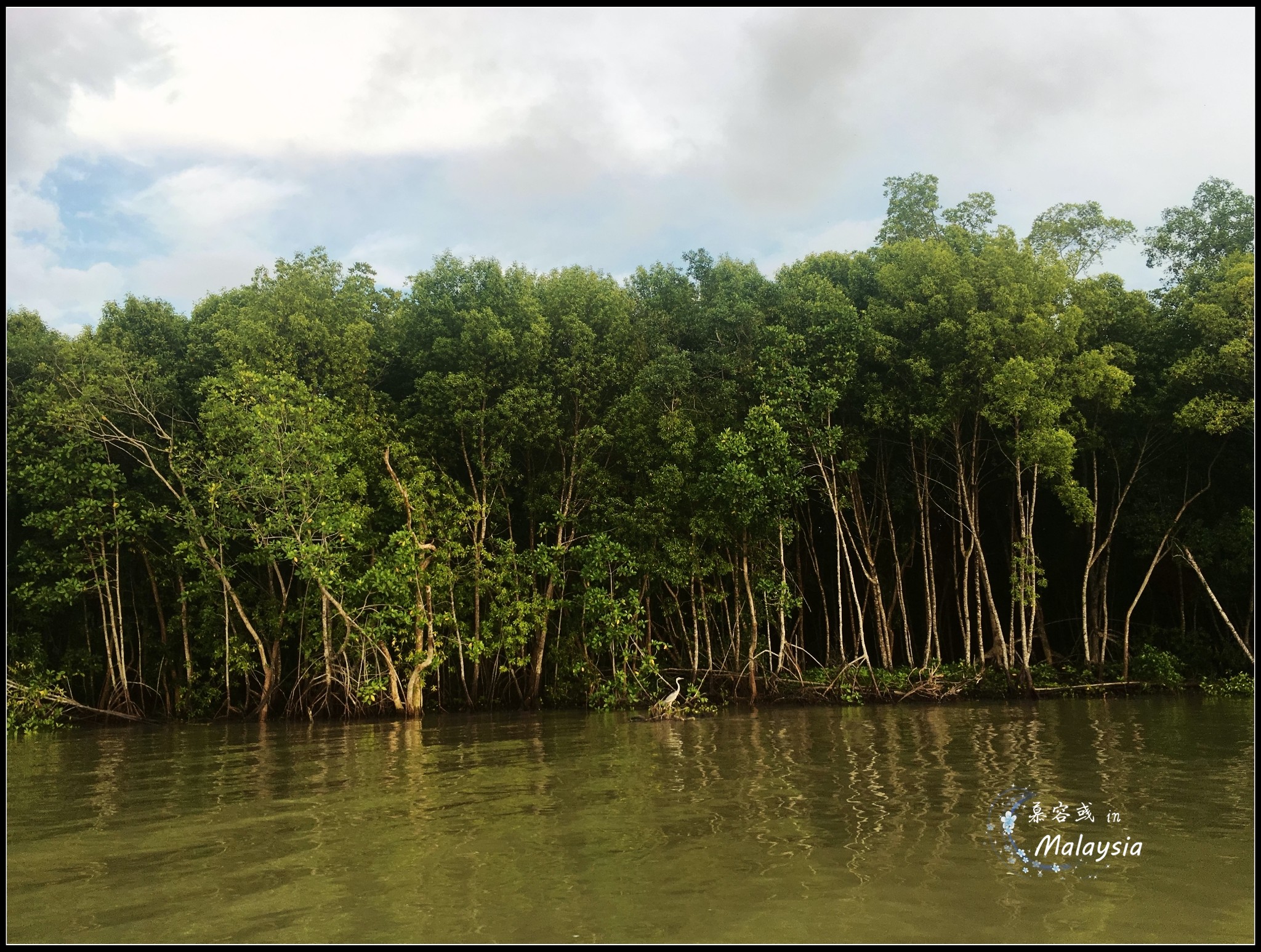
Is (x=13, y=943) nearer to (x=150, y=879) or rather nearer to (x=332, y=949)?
(x=150, y=879)

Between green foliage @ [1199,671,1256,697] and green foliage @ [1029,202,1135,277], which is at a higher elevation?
green foliage @ [1029,202,1135,277]

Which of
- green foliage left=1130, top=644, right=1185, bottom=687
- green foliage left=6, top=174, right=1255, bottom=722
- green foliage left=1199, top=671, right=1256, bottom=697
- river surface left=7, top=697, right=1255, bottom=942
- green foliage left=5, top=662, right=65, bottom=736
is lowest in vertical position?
green foliage left=1199, top=671, right=1256, bottom=697

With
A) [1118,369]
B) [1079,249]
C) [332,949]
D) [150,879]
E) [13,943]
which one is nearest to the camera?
[332,949]

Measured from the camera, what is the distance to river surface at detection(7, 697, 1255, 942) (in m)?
4.89

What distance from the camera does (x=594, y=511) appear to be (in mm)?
20094

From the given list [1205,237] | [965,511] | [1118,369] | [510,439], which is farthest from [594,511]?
[1205,237]

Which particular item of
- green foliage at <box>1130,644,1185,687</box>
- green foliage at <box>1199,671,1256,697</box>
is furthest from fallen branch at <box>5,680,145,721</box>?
green foliage at <box>1199,671,1256,697</box>

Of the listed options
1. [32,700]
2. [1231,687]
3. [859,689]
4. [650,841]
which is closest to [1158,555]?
[1231,687]

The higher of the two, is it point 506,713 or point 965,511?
point 965,511

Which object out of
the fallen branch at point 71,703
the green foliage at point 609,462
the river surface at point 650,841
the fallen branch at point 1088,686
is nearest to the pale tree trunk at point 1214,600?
the green foliage at point 609,462

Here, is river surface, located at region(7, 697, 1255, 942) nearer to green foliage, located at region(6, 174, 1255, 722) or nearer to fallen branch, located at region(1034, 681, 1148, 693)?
fallen branch, located at region(1034, 681, 1148, 693)

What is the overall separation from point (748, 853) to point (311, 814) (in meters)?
4.11

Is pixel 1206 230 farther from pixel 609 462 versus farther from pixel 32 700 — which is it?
pixel 32 700

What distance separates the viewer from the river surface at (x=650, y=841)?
489 centimetres
